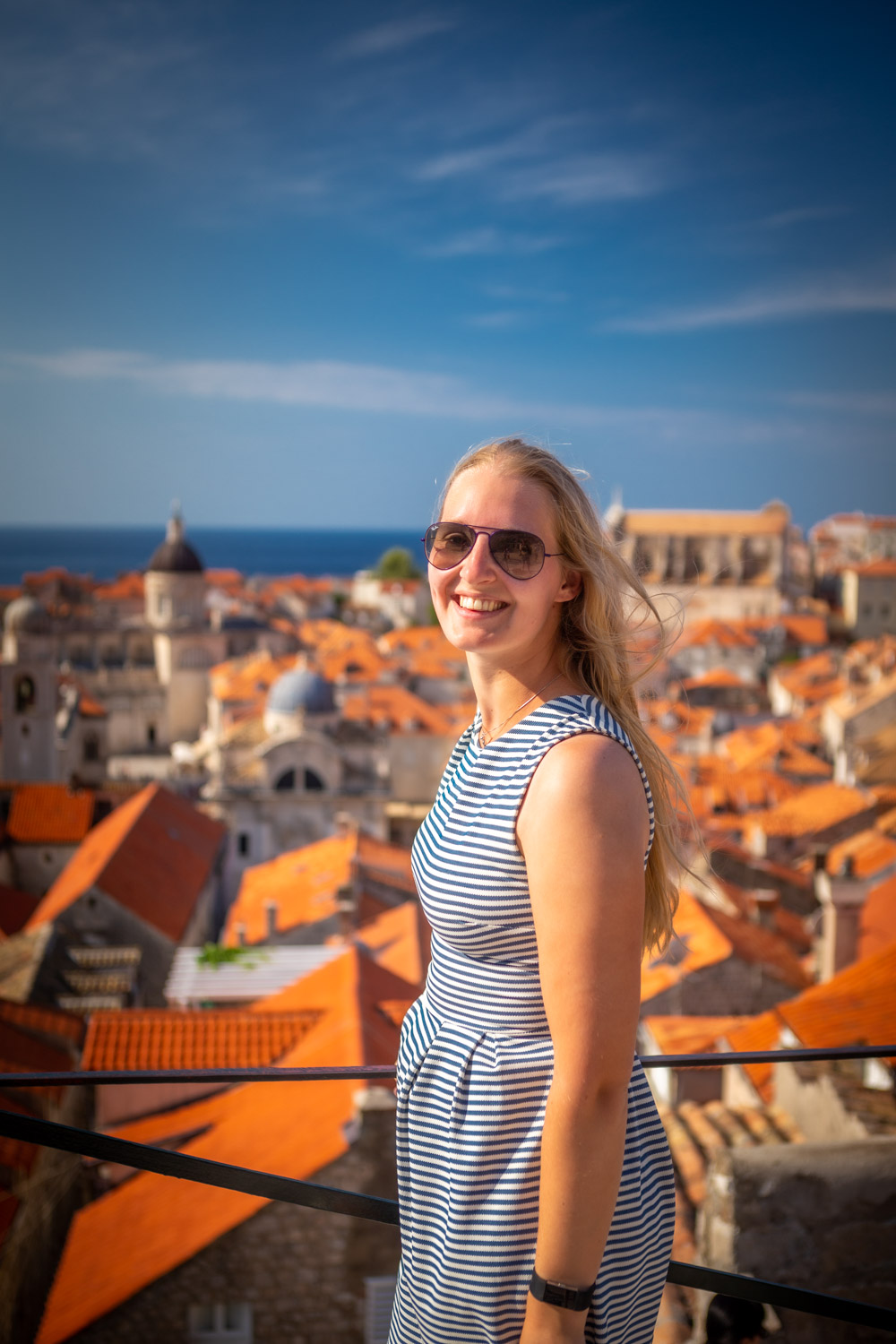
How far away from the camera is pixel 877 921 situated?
14.1 m

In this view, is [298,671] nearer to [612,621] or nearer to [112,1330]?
[112,1330]

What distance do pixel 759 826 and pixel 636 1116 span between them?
2484 centimetres

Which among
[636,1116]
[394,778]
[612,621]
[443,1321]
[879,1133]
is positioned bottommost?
[394,778]

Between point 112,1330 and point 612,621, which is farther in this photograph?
point 112,1330

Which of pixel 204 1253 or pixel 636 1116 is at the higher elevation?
pixel 636 1116

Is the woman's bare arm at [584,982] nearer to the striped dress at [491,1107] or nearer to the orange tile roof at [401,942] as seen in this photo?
the striped dress at [491,1107]

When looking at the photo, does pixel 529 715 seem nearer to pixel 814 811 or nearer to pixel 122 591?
pixel 814 811

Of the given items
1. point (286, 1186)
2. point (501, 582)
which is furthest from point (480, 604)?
point (286, 1186)

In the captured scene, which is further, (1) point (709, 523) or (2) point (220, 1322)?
(1) point (709, 523)

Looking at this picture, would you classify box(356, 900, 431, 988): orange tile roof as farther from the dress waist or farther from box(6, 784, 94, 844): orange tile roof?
the dress waist

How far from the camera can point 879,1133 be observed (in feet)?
21.4

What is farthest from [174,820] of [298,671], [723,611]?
[723,611]

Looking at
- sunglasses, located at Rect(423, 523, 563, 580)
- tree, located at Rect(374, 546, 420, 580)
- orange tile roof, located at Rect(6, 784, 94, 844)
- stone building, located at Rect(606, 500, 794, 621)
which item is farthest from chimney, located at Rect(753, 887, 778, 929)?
tree, located at Rect(374, 546, 420, 580)

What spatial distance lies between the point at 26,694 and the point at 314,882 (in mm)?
17034
